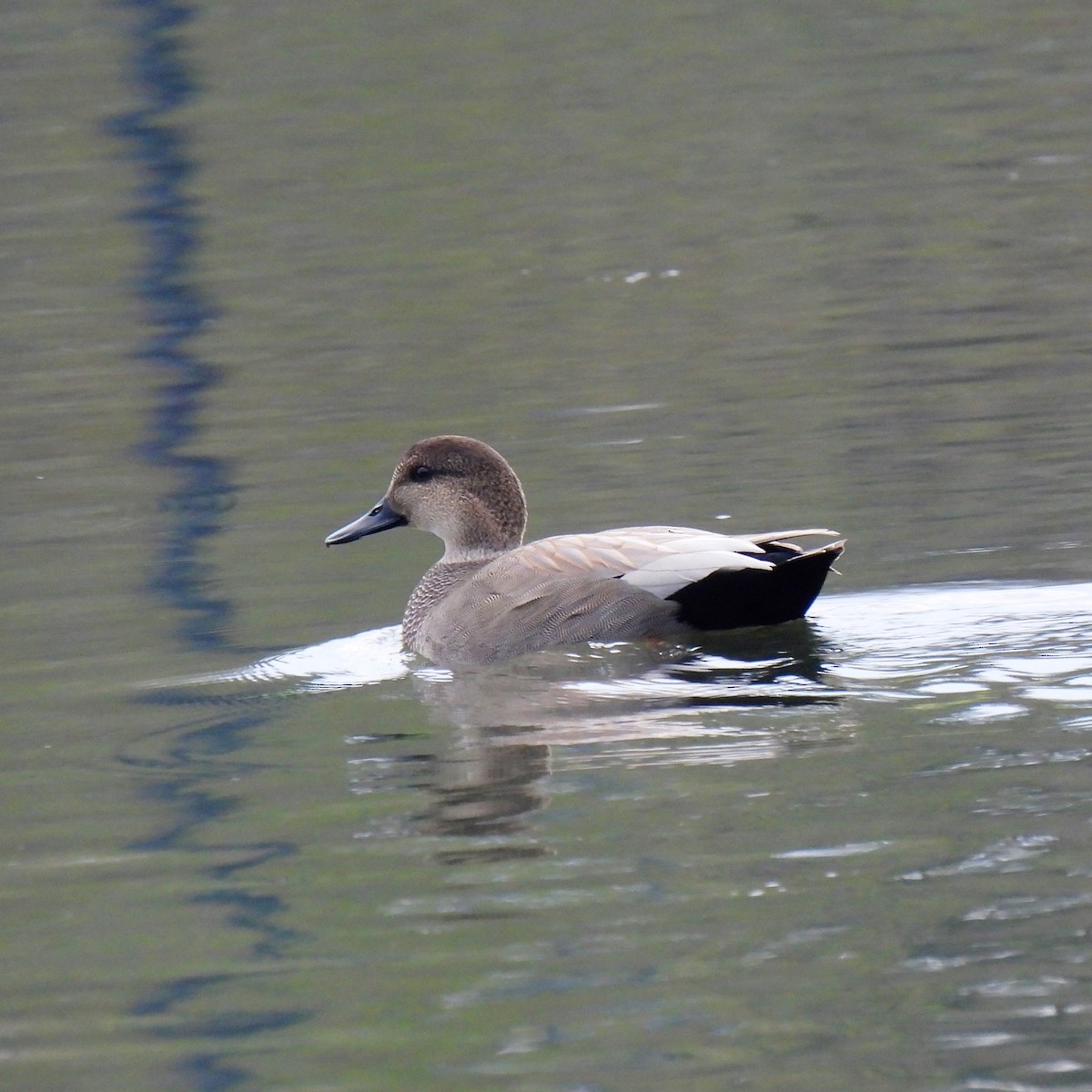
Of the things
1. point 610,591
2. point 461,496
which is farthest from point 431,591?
point 610,591

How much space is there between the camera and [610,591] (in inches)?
293

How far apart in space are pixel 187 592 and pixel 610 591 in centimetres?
213

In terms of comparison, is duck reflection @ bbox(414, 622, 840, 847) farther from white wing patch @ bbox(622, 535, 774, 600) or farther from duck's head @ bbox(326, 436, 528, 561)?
duck's head @ bbox(326, 436, 528, 561)

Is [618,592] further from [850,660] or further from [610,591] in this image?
[850,660]

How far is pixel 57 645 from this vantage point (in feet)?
26.0

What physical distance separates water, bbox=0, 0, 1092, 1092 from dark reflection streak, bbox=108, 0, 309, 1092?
0.03m

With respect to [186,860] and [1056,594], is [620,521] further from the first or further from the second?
[186,860]

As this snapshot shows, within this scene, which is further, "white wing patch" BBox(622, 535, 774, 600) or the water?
"white wing patch" BBox(622, 535, 774, 600)

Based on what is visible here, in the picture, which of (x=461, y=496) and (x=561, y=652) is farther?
(x=461, y=496)

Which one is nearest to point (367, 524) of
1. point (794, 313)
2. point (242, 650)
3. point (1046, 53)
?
point (242, 650)

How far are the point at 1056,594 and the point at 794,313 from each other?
668cm

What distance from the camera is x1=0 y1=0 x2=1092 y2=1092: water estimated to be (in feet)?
14.5

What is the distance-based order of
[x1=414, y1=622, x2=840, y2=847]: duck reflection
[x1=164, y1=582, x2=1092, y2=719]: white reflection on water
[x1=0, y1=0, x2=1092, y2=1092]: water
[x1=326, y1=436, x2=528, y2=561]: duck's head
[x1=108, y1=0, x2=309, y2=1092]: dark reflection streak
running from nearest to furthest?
[x1=0, y1=0, x2=1092, y2=1092]: water
[x1=108, y1=0, x2=309, y2=1092]: dark reflection streak
[x1=414, y1=622, x2=840, y2=847]: duck reflection
[x1=164, y1=582, x2=1092, y2=719]: white reflection on water
[x1=326, y1=436, x2=528, y2=561]: duck's head

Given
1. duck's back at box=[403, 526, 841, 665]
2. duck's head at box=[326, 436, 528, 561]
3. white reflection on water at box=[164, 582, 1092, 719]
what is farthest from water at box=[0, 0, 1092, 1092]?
duck's head at box=[326, 436, 528, 561]
